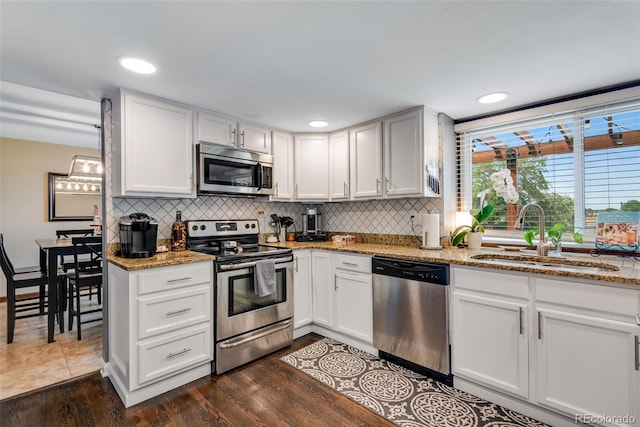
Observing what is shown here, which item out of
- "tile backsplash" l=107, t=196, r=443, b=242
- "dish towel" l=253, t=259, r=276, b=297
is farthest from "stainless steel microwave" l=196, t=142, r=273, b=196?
"dish towel" l=253, t=259, r=276, b=297

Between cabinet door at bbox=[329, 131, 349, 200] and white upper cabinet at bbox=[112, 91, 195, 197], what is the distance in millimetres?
1466

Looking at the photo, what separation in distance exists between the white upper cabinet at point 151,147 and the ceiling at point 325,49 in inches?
5.0

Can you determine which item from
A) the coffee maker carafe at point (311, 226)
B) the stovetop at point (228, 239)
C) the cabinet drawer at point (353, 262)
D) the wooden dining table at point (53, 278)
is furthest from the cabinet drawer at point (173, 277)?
the wooden dining table at point (53, 278)

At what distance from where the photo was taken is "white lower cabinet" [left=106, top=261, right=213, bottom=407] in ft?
6.38

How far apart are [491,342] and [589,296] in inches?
24.1

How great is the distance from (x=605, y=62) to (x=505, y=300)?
1.60 m

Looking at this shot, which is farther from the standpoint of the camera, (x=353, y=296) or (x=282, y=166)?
(x=282, y=166)

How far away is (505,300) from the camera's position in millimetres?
1867

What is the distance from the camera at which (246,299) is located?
2.52 m

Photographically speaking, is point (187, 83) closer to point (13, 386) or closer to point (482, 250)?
point (13, 386)

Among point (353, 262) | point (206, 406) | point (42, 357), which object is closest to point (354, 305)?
point (353, 262)

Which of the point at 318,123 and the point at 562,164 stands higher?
the point at 318,123

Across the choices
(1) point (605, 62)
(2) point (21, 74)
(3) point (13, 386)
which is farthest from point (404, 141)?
(3) point (13, 386)

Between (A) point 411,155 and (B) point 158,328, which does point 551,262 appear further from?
(B) point 158,328
